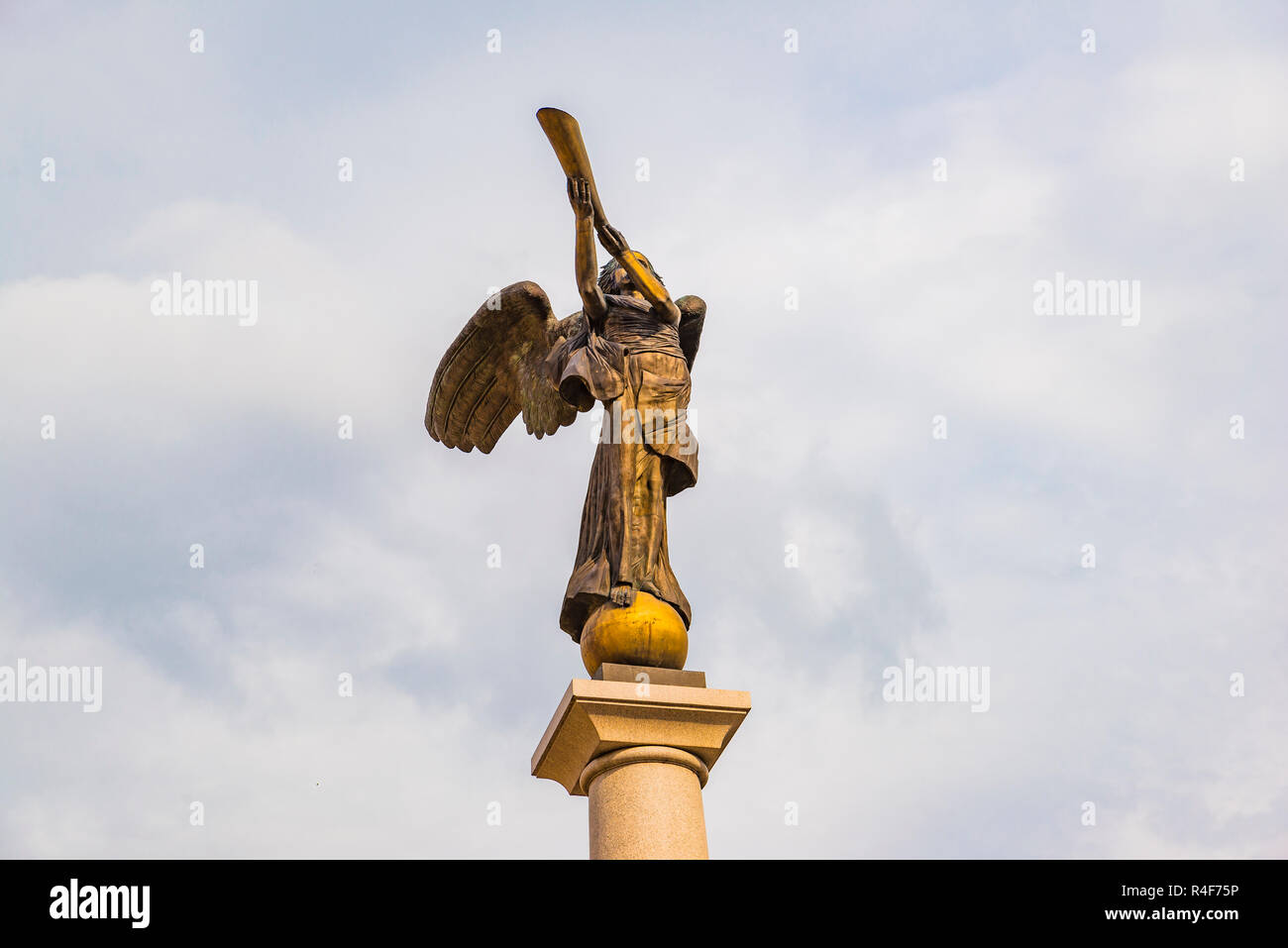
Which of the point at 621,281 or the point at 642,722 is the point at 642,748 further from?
the point at 621,281

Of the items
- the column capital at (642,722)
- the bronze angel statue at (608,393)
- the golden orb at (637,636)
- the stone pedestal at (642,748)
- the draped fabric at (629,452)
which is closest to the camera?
the stone pedestal at (642,748)

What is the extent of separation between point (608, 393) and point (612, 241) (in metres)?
1.06

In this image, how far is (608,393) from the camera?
1051 cm

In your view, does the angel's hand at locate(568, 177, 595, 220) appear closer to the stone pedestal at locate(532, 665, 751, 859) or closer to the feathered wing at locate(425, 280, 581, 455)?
the feathered wing at locate(425, 280, 581, 455)

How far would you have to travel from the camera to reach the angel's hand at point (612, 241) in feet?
34.4

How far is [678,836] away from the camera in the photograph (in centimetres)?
884

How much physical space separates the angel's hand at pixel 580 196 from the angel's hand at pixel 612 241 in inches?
11.5

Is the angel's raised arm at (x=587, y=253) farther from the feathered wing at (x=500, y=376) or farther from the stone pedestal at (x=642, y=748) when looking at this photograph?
the stone pedestal at (x=642, y=748)

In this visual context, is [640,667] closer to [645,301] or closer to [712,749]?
[712,749]

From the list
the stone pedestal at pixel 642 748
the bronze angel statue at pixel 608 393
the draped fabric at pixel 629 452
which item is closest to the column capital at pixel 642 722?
the stone pedestal at pixel 642 748

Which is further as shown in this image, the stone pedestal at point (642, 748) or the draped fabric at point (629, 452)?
the draped fabric at point (629, 452)

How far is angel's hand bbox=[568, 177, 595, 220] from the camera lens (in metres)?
10.1
